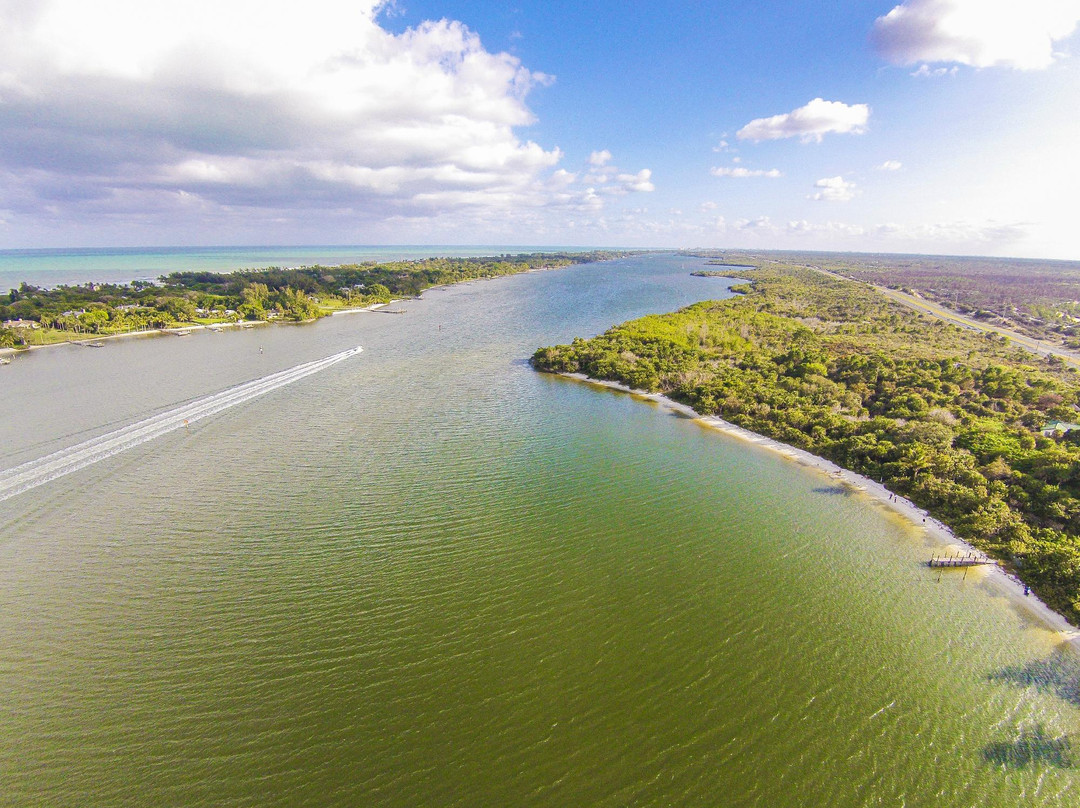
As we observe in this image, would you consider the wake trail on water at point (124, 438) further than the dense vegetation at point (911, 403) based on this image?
Yes

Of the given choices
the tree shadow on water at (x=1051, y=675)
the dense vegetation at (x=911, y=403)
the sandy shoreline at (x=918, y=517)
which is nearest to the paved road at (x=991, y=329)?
the dense vegetation at (x=911, y=403)

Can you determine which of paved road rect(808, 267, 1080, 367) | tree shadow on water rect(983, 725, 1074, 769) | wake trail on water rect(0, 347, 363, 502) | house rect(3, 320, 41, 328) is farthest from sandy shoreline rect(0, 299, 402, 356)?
paved road rect(808, 267, 1080, 367)

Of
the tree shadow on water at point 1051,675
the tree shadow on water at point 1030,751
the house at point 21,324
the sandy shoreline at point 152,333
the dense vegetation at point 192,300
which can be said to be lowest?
the tree shadow on water at point 1030,751

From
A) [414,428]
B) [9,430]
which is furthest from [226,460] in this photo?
[9,430]

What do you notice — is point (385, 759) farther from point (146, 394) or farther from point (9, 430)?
point (146, 394)

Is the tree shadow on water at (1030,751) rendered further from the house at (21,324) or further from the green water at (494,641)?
the house at (21,324)
